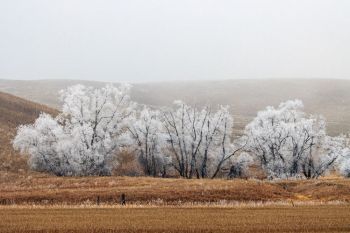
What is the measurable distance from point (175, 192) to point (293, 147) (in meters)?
34.4

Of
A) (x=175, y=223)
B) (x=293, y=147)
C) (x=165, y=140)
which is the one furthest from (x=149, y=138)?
(x=175, y=223)

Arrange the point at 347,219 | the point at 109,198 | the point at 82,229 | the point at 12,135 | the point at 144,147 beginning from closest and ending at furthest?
the point at 82,229, the point at 347,219, the point at 109,198, the point at 144,147, the point at 12,135

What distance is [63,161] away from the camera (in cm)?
8000

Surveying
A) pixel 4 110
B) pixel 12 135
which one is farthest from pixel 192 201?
pixel 4 110

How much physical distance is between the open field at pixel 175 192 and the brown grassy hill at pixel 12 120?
16.6 metres

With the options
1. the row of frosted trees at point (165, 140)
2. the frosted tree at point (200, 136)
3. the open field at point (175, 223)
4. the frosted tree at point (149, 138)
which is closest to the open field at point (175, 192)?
the row of frosted trees at point (165, 140)

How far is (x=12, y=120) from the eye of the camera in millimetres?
108750

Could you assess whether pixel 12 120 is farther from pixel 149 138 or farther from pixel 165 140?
pixel 165 140

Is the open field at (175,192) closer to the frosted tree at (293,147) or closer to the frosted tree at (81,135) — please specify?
the frosted tree at (81,135)

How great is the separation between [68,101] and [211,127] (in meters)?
20.9

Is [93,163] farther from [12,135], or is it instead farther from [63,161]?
[12,135]

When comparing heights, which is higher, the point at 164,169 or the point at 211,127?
the point at 211,127

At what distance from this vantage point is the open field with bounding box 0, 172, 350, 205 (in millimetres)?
50125

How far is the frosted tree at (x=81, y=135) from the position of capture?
7825 cm
